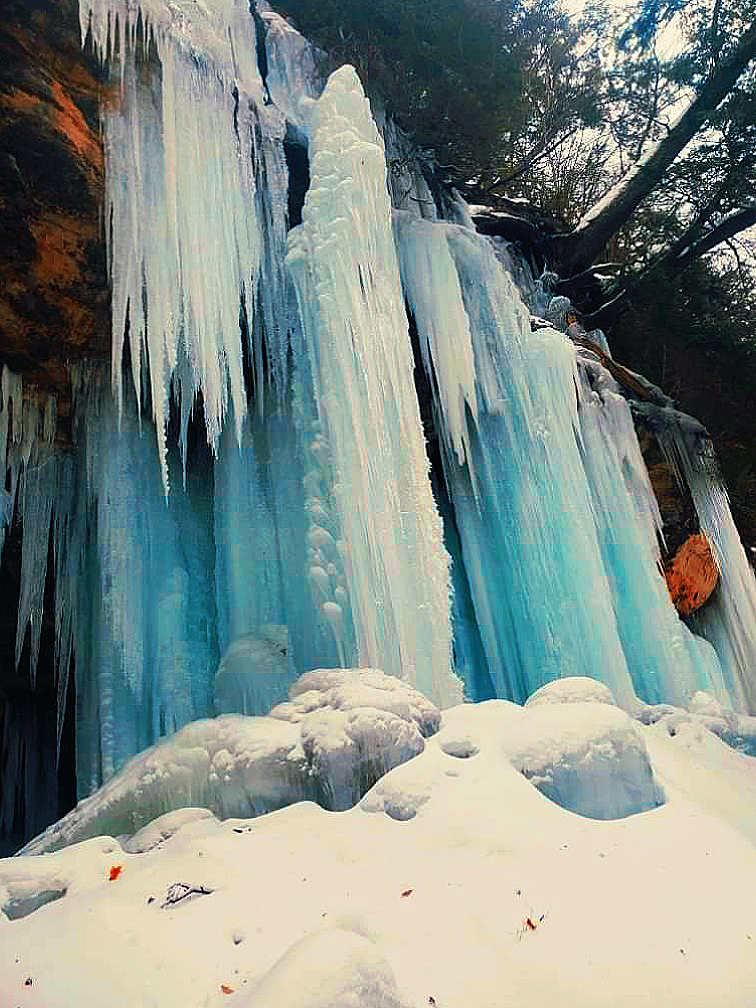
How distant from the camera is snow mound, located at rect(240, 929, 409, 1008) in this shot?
5.86 ft

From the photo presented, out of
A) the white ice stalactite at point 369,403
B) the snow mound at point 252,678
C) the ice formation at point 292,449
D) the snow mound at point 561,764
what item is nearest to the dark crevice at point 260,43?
the ice formation at point 292,449

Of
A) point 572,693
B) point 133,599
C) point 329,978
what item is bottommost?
point 329,978

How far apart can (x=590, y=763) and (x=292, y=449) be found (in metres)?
3.26

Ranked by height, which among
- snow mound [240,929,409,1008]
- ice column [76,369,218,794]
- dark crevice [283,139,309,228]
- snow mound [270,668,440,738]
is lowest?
snow mound [240,929,409,1008]

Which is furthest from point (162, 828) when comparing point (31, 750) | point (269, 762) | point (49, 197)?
point (31, 750)

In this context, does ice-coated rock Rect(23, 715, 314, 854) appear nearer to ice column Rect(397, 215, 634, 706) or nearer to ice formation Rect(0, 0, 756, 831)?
ice formation Rect(0, 0, 756, 831)

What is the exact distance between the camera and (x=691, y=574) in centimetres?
945

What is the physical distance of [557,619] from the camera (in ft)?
21.3

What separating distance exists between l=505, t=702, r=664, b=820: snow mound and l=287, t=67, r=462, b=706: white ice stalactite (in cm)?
142

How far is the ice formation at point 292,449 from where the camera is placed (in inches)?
195

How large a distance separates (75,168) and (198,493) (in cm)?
255

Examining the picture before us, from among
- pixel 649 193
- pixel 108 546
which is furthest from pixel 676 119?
pixel 108 546

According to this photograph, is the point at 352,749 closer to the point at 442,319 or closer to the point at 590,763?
the point at 590,763

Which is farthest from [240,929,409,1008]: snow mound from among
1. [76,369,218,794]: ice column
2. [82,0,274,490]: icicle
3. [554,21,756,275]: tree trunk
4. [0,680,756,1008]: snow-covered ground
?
[554,21,756,275]: tree trunk
